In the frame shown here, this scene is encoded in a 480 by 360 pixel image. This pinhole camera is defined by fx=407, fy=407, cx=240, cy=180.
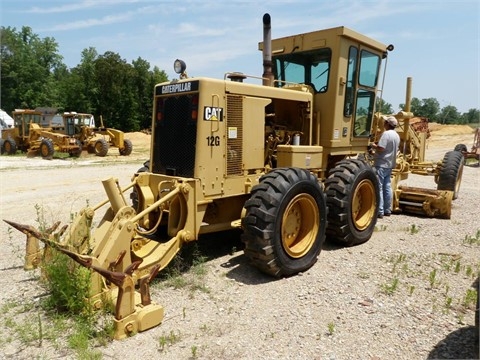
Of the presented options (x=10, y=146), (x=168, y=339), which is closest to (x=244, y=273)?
(x=168, y=339)

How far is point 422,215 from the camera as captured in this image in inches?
302

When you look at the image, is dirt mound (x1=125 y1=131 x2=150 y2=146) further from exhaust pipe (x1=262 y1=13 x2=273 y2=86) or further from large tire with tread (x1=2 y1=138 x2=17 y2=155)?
exhaust pipe (x1=262 y1=13 x2=273 y2=86)

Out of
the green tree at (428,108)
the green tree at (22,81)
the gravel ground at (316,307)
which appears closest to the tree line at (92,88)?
the green tree at (22,81)

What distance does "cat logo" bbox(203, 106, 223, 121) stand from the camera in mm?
4707

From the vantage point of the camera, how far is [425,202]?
7.55 m

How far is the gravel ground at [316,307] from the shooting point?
3.25 m

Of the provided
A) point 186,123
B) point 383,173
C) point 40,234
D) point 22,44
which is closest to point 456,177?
point 383,173

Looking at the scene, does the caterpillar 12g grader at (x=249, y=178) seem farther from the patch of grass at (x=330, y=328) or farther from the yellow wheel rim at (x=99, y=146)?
the yellow wheel rim at (x=99, y=146)

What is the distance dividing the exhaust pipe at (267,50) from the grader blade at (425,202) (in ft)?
12.6

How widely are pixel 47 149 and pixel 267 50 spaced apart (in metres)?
17.3

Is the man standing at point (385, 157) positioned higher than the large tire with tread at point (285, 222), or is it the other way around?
the man standing at point (385, 157)

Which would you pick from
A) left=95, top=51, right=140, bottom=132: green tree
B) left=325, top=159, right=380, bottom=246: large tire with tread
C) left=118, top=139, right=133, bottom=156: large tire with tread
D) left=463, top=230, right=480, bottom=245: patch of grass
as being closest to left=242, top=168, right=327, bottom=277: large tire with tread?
left=325, top=159, right=380, bottom=246: large tire with tread

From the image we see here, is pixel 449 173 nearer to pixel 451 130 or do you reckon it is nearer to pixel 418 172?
pixel 418 172

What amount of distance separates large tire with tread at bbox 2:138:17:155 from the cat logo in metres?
21.4
